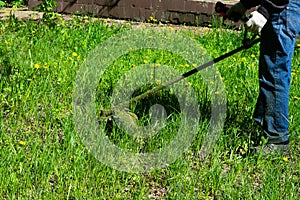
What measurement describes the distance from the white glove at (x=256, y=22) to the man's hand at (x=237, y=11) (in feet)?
0.50

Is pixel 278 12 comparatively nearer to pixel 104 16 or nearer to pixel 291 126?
pixel 291 126

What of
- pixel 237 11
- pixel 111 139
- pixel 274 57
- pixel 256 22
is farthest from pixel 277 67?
pixel 111 139

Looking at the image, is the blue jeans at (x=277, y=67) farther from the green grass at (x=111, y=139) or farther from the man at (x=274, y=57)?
the green grass at (x=111, y=139)

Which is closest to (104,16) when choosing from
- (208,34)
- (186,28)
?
(186,28)

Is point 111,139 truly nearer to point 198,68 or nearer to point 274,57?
point 198,68

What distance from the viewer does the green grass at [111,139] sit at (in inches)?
120

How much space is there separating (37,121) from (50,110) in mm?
165

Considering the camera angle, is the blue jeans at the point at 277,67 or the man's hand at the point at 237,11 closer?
the blue jeans at the point at 277,67

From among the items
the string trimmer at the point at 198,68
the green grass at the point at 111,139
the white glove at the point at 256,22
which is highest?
the white glove at the point at 256,22

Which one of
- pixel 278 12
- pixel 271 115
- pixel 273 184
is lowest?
pixel 273 184

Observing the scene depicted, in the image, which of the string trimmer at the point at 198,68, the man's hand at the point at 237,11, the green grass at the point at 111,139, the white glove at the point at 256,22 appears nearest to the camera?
the green grass at the point at 111,139

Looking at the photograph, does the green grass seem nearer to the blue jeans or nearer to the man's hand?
the blue jeans

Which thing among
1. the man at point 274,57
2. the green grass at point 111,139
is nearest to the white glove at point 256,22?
the man at point 274,57

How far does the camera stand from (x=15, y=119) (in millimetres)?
3852
